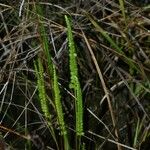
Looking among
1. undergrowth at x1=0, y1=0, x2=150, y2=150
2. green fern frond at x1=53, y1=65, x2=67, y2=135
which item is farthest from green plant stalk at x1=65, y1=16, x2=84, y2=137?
undergrowth at x1=0, y1=0, x2=150, y2=150

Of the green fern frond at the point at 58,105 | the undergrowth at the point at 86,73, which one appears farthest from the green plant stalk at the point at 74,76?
the undergrowth at the point at 86,73

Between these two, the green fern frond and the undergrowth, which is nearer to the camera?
the green fern frond

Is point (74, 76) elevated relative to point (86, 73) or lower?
elevated

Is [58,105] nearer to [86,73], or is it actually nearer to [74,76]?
[74,76]

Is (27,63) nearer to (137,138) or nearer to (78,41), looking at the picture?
(78,41)

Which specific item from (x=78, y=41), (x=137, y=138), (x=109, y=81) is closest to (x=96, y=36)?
(x=78, y=41)

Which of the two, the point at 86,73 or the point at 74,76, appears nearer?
the point at 74,76

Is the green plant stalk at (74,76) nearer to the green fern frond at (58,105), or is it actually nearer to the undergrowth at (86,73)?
the green fern frond at (58,105)

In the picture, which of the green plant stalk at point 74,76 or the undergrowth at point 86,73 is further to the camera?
the undergrowth at point 86,73

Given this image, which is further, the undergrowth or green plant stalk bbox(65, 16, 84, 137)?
the undergrowth

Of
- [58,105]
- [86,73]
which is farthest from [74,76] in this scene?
[86,73]

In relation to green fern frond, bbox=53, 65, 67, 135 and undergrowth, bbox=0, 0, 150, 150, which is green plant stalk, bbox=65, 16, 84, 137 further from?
undergrowth, bbox=0, 0, 150, 150
